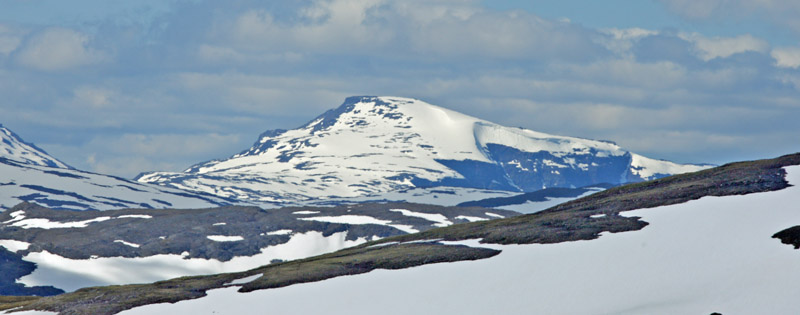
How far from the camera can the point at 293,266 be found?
399 ft

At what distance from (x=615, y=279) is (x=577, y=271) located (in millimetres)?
4950

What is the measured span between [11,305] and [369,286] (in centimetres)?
4278

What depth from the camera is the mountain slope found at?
76.0 meters

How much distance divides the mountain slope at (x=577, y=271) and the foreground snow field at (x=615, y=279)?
140 millimetres

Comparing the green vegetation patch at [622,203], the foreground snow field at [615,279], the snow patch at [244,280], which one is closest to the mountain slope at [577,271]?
the foreground snow field at [615,279]

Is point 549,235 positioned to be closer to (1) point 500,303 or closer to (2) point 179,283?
(1) point 500,303

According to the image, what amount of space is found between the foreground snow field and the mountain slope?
0.14 meters

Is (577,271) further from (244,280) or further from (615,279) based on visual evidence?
(244,280)

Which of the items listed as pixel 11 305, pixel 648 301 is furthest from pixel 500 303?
pixel 11 305

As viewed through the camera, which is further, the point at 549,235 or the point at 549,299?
the point at 549,235

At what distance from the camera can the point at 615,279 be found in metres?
82.3

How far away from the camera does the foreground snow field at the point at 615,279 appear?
242 feet

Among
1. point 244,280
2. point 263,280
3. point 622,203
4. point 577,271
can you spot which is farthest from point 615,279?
point 244,280

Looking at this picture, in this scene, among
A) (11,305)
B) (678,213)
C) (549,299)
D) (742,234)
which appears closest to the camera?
(549,299)
